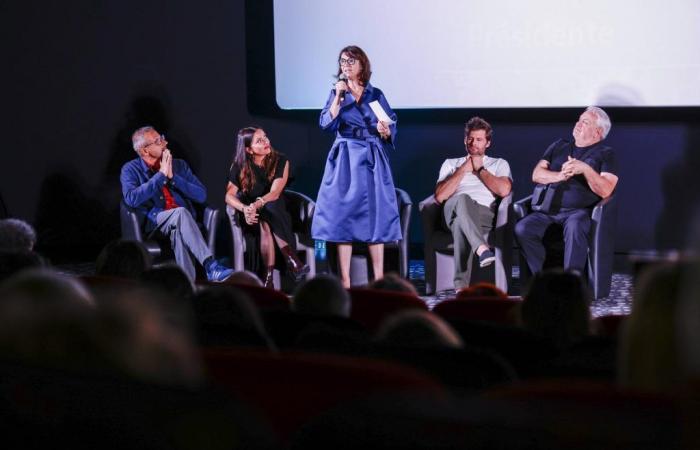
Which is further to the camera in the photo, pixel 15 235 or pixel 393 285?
pixel 15 235

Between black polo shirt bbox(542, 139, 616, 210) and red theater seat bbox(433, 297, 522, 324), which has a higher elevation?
black polo shirt bbox(542, 139, 616, 210)

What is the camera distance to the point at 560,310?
2301 millimetres

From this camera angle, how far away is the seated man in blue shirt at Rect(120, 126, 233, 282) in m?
6.14

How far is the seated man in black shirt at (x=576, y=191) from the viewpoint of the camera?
18.8 feet

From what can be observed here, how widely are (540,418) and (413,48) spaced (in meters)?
6.61

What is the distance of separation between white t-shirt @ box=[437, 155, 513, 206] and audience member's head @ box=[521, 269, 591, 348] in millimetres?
3648

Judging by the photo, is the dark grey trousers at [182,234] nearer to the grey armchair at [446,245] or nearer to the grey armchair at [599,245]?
the grey armchair at [446,245]

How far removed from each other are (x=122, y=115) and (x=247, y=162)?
7.31ft

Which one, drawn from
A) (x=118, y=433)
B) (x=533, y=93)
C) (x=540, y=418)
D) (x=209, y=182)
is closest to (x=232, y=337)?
(x=118, y=433)

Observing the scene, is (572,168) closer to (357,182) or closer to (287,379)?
(357,182)

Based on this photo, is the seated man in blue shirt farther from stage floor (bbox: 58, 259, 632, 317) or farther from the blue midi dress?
stage floor (bbox: 58, 259, 632, 317)

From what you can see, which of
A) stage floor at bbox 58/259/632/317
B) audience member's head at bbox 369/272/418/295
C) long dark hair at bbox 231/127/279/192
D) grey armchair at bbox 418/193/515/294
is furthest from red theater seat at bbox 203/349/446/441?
long dark hair at bbox 231/127/279/192

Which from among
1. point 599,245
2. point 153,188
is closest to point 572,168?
point 599,245

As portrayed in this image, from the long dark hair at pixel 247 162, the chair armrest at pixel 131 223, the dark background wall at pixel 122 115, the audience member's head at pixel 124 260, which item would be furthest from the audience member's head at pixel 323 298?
the dark background wall at pixel 122 115
